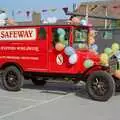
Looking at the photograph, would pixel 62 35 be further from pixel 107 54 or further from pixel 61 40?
pixel 107 54

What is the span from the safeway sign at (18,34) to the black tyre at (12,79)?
0.91 m

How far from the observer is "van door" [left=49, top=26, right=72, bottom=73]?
13.1m

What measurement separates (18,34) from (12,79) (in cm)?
137

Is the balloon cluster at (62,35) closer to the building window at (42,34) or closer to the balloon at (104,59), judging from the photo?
the building window at (42,34)

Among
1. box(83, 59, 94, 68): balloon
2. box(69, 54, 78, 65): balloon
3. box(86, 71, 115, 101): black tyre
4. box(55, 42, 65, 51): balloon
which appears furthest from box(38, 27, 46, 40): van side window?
box(86, 71, 115, 101): black tyre

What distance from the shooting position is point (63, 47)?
1300 cm

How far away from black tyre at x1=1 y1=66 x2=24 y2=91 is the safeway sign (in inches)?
35.9

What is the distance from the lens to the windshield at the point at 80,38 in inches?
522

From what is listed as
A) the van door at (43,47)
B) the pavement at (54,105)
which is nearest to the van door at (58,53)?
the van door at (43,47)

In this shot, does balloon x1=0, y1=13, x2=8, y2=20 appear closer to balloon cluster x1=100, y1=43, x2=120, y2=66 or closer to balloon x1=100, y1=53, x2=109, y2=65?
balloon cluster x1=100, y1=43, x2=120, y2=66

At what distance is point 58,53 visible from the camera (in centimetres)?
1316

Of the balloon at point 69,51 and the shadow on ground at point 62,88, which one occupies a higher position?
the balloon at point 69,51

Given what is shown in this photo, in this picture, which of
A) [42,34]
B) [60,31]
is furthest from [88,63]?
[42,34]

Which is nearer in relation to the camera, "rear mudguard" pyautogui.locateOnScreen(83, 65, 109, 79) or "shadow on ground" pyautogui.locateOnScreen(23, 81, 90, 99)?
"rear mudguard" pyautogui.locateOnScreen(83, 65, 109, 79)
